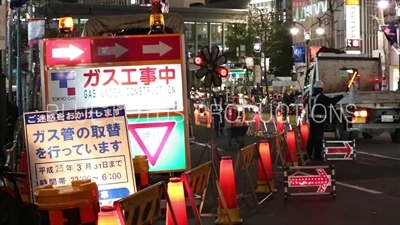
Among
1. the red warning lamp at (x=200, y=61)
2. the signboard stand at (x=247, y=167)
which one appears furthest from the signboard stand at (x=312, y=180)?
the red warning lamp at (x=200, y=61)

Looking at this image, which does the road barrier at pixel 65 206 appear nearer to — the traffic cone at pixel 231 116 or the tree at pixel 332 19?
the traffic cone at pixel 231 116

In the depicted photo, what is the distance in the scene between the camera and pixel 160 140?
866 cm

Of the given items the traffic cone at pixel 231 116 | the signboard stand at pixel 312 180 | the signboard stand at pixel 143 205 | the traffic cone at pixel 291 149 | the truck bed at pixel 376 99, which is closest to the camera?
the signboard stand at pixel 143 205

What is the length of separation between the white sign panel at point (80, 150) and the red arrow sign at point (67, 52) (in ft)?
6.38

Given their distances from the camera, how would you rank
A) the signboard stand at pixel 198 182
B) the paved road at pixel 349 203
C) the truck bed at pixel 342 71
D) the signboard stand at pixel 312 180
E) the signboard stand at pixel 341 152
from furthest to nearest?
the truck bed at pixel 342 71, the signboard stand at pixel 341 152, the signboard stand at pixel 312 180, the paved road at pixel 349 203, the signboard stand at pixel 198 182

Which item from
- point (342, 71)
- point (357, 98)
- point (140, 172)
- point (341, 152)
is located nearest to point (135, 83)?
point (140, 172)

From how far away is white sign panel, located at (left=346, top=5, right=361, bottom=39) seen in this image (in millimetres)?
36594

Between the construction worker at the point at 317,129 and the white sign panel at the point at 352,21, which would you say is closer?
the construction worker at the point at 317,129

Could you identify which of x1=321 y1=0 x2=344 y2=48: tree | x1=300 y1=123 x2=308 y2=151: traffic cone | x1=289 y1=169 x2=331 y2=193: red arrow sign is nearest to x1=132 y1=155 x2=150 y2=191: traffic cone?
x1=289 y1=169 x2=331 y2=193: red arrow sign

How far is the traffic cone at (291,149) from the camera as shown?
13.7m

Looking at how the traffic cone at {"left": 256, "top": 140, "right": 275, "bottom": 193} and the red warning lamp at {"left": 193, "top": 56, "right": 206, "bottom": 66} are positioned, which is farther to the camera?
the red warning lamp at {"left": 193, "top": 56, "right": 206, "bottom": 66}

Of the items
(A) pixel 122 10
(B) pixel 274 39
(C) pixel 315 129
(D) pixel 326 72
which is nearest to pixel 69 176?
(C) pixel 315 129

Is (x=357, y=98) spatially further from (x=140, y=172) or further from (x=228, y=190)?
(x=140, y=172)

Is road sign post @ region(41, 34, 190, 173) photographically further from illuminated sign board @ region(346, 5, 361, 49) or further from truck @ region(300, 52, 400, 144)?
illuminated sign board @ region(346, 5, 361, 49)
